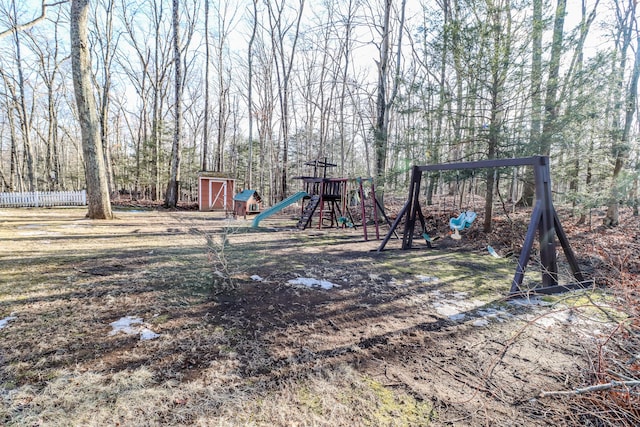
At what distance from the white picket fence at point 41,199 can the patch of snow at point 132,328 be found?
16145 millimetres

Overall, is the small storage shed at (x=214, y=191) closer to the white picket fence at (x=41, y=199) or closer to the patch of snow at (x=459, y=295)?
the white picket fence at (x=41, y=199)

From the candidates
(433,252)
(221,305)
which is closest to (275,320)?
(221,305)

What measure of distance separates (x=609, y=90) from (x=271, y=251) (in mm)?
8198

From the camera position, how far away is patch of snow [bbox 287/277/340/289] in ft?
12.3

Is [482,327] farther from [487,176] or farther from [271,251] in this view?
[487,176]

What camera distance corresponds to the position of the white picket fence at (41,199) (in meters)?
13.1

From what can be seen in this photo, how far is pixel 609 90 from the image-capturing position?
6109 mm

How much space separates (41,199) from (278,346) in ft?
58.6

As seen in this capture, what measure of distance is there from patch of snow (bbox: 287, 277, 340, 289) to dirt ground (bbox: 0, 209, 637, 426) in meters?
0.03

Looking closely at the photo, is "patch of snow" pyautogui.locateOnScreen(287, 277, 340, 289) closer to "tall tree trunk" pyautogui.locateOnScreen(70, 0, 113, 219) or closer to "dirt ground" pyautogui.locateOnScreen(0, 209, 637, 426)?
"dirt ground" pyautogui.locateOnScreen(0, 209, 637, 426)

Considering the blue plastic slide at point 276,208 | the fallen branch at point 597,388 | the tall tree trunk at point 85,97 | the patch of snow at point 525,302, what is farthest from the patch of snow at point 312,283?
the tall tree trunk at point 85,97

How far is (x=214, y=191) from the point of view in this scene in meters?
16.5

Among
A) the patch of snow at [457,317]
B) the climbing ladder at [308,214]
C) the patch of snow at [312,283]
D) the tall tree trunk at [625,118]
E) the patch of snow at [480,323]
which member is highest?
the tall tree trunk at [625,118]

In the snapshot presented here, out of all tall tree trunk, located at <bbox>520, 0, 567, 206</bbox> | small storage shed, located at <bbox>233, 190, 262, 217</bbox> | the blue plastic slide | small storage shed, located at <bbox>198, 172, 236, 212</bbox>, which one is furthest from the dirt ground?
small storage shed, located at <bbox>198, 172, 236, 212</bbox>
